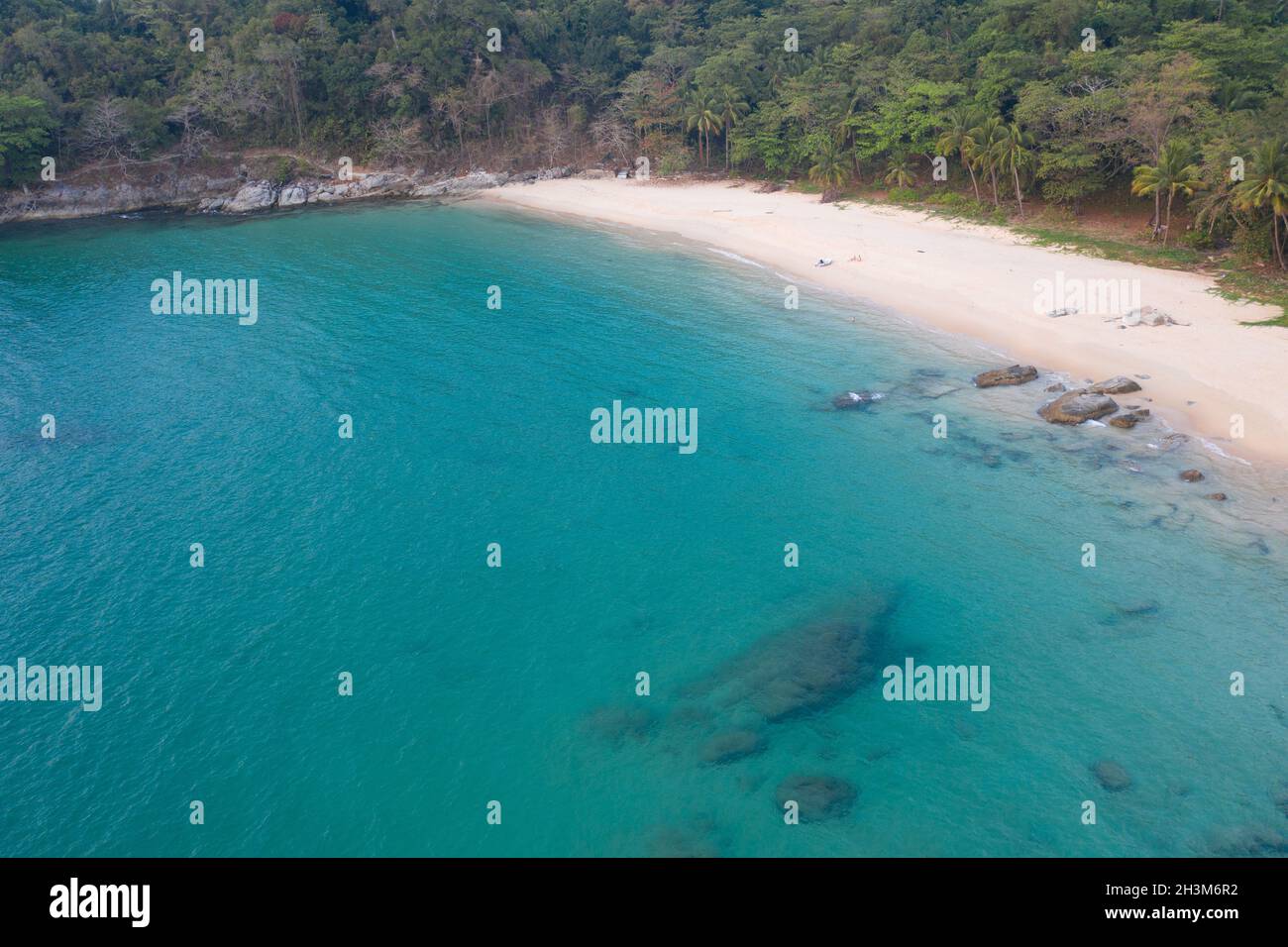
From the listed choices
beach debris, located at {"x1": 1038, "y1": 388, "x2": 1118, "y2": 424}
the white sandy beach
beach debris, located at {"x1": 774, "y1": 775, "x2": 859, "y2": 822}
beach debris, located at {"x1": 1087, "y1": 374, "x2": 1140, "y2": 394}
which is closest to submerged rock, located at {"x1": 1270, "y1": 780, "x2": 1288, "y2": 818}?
beach debris, located at {"x1": 774, "y1": 775, "x2": 859, "y2": 822}

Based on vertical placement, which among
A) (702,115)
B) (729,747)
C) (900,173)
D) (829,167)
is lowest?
(729,747)

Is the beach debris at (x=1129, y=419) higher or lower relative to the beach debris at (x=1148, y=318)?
lower

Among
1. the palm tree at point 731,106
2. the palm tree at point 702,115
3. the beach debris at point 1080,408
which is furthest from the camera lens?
the palm tree at point 702,115

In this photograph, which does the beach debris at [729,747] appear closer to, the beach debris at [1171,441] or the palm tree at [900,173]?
the beach debris at [1171,441]

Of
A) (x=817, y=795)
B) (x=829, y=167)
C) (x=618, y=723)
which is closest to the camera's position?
(x=817, y=795)

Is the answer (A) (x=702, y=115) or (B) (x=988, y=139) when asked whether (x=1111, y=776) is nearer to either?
(B) (x=988, y=139)

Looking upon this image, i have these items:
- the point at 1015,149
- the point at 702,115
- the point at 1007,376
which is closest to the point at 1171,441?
the point at 1007,376

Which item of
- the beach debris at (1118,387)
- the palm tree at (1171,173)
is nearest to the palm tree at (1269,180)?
the palm tree at (1171,173)
